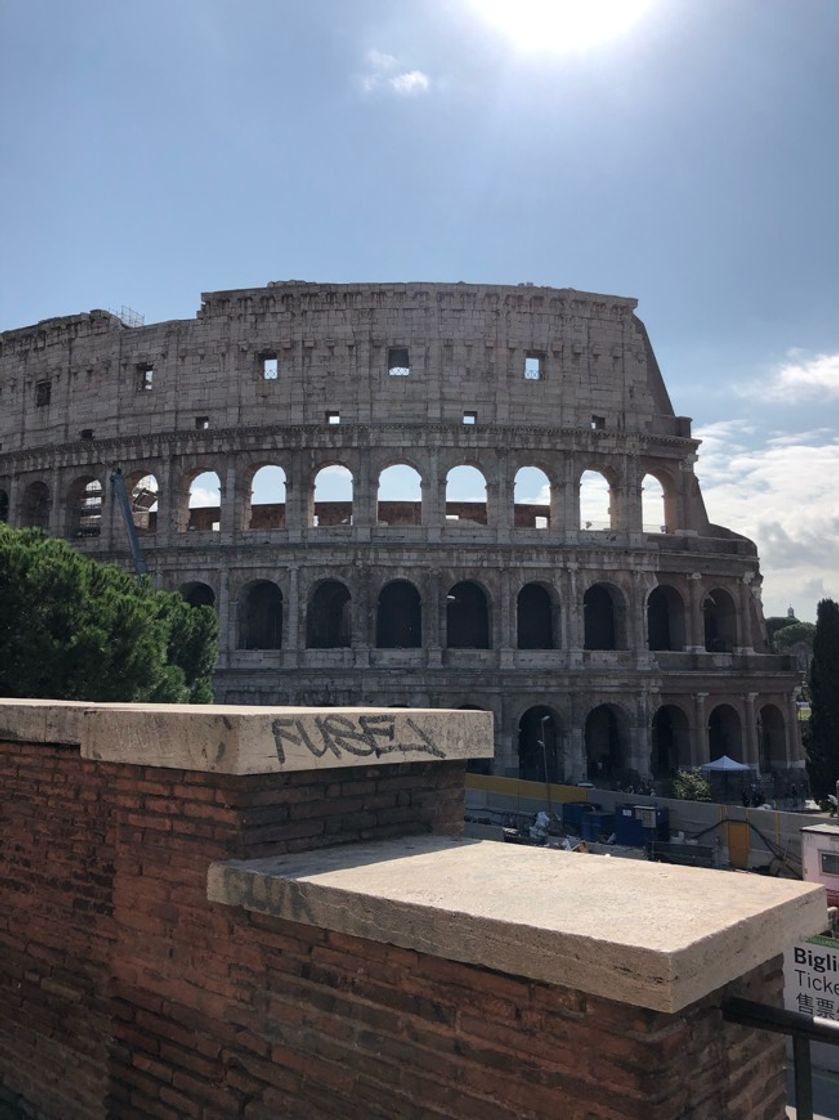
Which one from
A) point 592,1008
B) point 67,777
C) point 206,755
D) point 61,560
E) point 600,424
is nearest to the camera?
point 592,1008

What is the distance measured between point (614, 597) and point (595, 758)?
20.2 ft

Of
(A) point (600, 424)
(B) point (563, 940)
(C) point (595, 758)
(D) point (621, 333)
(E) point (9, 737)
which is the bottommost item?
(C) point (595, 758)

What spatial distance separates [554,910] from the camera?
9.64 ft

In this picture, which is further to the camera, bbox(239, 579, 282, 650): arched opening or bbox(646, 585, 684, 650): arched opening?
bbox(646, 585, 684, 650): arched opening

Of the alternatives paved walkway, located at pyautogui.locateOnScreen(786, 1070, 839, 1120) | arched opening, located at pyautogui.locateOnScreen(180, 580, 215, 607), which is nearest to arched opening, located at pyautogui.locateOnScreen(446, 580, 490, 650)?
Result: arched opening, located at pyautogui.locateOnScreen(180, 580, 215, 607)

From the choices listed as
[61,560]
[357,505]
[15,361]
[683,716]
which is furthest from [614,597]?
[15,361]

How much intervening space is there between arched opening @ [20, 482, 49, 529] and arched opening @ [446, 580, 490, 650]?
1661 cm

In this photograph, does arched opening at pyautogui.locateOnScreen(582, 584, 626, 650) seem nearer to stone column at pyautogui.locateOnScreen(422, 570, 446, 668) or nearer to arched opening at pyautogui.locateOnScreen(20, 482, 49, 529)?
stone column at pyautogui.locateOnScreen(422, 570, 446, 668)

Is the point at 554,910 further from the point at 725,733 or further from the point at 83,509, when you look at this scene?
the point at 83,509

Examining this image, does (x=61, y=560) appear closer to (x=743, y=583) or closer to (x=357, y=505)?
(x=357, y=505)

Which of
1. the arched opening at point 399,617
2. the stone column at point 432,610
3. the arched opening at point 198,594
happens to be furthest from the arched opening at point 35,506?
the stone column at point 432,610

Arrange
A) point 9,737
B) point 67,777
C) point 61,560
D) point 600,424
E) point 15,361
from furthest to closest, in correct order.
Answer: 1. point 15,361
2. point 600,424
3. point 61,560
4. point 9,737
5. point 67,777

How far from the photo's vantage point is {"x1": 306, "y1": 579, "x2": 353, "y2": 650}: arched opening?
97.7 ft

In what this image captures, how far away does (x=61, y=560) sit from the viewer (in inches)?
684
